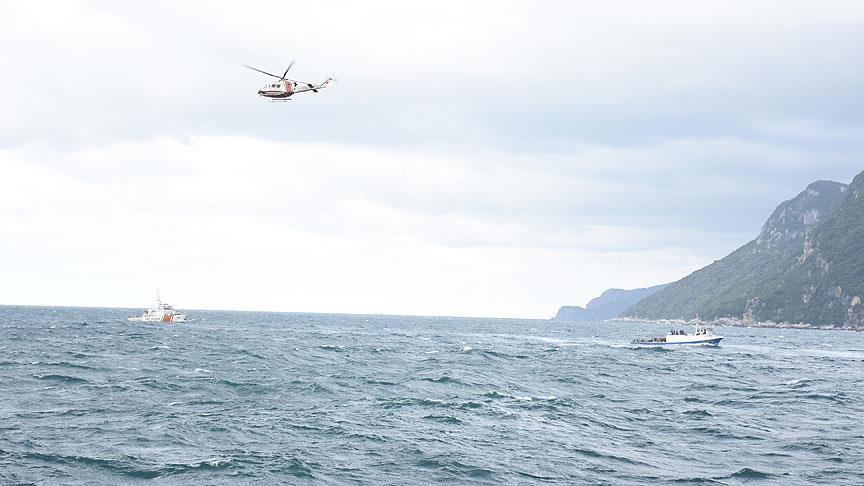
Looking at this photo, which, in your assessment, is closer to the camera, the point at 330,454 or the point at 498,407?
the point at 330,454

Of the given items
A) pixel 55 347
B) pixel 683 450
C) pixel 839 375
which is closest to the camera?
pixel 683 450

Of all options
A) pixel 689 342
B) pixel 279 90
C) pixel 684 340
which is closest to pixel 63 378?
pixel 279 90

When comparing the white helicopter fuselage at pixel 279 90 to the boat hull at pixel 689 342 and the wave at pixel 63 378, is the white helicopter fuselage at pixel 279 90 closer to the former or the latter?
the wave at pixel 63 378

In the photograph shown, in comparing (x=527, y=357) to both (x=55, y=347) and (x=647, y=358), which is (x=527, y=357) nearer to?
(x=647, y=358)

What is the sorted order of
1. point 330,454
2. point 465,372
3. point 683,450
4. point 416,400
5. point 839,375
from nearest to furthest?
point 330,454
point 683,450
point 416,400
point 465,372
point 839,375

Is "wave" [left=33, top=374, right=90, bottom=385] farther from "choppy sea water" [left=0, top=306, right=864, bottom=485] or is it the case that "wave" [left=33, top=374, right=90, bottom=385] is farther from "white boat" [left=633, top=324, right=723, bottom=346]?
"white boat" [left=633, top=324, right=723, bottom=346]

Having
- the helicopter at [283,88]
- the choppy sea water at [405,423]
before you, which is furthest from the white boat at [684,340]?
the helicopter at [283,88]

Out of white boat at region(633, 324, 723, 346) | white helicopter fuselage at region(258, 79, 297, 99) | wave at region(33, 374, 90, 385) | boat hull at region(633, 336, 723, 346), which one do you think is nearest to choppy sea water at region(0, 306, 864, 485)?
wave at region(33, 374, 90, 385)

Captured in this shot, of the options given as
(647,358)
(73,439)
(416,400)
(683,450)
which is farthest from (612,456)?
(647,358)
